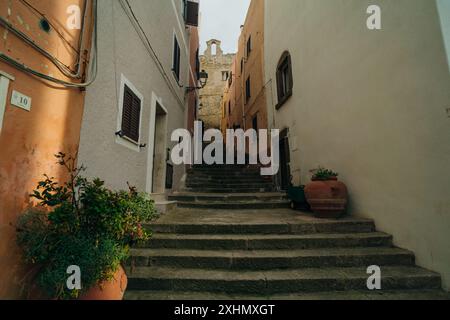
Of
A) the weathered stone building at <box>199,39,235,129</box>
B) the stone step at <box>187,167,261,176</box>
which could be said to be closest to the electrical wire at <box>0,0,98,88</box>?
the stone step at <box>187,167,261,176</box>

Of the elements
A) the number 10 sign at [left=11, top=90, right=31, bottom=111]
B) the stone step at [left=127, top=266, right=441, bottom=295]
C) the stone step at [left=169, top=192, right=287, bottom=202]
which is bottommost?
the stone step at [left=127, top=266, right=441, bottom=295]

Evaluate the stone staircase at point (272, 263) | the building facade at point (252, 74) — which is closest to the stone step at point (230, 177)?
the building facade at point (252, 74)

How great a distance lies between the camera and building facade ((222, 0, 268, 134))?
960cm

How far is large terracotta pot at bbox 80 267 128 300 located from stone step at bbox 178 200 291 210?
3412mm

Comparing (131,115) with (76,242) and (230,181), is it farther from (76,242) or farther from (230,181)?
(230,181)

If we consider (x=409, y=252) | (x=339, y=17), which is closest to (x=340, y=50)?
(x=339, y=17)

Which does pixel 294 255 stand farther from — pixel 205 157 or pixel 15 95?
pixel 205 157

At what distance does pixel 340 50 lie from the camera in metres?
4.35

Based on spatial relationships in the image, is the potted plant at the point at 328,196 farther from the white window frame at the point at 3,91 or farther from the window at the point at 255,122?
the window at the point at 255,122

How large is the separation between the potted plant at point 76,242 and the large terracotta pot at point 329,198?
11.0 feet

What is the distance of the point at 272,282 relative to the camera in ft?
7.98

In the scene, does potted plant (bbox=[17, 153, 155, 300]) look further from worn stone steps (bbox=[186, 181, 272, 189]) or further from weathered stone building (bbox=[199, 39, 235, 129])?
weathered stone building (bbox=[199, 39, 235, 129])

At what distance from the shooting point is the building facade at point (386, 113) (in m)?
2.59

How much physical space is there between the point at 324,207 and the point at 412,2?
3.37 meters
